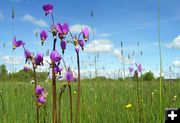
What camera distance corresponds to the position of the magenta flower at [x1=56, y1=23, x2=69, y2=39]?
54.3 inches

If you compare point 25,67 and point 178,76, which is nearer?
point 25,67

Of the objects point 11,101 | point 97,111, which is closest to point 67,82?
point 97,111

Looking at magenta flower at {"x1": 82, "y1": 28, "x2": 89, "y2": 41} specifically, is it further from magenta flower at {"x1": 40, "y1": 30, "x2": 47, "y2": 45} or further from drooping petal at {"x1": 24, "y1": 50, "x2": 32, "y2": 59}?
drooping petal at {"x1": 24, "y1": 50, "x2": 32, "y2": 59}

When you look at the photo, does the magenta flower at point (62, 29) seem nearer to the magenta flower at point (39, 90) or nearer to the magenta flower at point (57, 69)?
the magenta flower at point (57, 69)

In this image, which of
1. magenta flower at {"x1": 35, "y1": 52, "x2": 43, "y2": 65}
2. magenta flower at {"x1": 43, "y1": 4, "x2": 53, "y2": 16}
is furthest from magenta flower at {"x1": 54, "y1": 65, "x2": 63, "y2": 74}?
magenta flower at {"x1": 43, "y1": 4, "x2": 53, "y2": 16}

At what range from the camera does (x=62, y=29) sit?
1.38 metres

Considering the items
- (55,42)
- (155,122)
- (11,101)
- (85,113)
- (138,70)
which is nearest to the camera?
(55,42)

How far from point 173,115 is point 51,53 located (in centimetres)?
70

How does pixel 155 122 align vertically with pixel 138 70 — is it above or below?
below

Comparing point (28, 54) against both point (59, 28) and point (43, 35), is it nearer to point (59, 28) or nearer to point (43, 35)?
point (43, 35)

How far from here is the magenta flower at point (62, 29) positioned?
4.53ft

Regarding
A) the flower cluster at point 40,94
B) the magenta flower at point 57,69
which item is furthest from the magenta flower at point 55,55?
the flower cluster at point 40,94

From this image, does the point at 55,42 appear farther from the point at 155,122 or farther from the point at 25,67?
the point at 155,122

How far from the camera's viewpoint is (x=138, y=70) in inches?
119
